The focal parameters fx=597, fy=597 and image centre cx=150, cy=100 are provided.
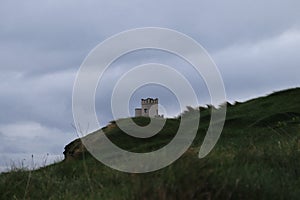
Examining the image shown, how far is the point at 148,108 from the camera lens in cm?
2367

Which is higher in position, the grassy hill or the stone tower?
the stone tower

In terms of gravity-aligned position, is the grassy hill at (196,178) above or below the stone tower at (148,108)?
below

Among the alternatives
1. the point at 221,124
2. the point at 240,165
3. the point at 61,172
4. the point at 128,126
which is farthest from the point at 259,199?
the point at 128,126

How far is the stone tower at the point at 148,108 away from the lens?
23.1 meters

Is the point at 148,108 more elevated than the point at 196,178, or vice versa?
the point at 148,108

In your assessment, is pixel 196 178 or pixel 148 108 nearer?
pixel 196 178

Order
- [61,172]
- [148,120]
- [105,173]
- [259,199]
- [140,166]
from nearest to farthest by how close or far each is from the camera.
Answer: [259,199], [140,166], [105,173], [61,172], [148,120]

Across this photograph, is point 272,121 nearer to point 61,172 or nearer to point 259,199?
point 61,172

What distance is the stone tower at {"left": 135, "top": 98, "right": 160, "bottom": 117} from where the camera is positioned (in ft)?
75.8

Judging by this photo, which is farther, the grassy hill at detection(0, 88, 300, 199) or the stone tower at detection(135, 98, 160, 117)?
A: the stone tower at detection(135, 98, 160, 117)

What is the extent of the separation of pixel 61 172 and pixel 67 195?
508cm

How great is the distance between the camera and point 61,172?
1473 centimetres

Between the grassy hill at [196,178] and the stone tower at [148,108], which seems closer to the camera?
the grassy hill at [196,178]

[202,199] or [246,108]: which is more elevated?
[246,108]
